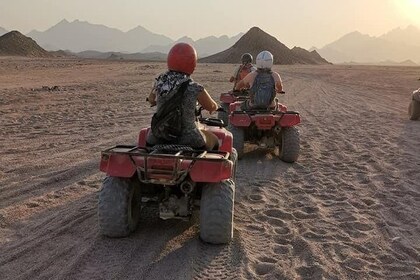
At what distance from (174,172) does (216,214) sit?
0.51 meters

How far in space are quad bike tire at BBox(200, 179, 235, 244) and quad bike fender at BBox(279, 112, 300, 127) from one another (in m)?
3.69

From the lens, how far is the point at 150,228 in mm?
4973

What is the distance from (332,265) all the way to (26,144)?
19.8 feet

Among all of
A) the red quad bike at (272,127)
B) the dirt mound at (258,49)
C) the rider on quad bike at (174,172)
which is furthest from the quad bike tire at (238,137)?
the dirt mound at (258,49)

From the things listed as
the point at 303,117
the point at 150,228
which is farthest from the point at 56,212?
the point at 303,117

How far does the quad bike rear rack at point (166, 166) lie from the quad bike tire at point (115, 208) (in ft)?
0.43

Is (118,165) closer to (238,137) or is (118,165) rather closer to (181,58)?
(181,58)

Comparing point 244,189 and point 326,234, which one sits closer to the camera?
point 326,234

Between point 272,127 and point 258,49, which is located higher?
point 272,127


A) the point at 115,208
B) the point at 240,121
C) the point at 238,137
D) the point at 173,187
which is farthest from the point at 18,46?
the point at 115,208

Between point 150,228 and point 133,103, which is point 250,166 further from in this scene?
point 133,103

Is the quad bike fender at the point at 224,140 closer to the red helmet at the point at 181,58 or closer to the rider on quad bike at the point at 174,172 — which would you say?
the rider on quad bike at the point at 174,172

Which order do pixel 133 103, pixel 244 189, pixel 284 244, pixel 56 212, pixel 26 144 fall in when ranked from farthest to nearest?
1. pixel 133 103
2. pixel 26 144
3. pixel 244 189
4. pixel 56 212
5. pixel 284 244

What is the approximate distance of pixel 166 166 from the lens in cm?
444
